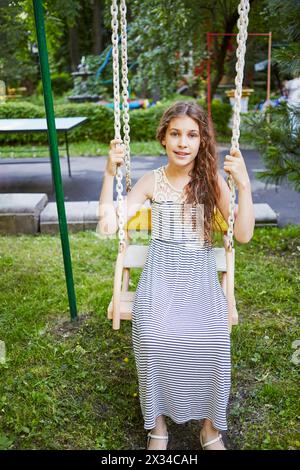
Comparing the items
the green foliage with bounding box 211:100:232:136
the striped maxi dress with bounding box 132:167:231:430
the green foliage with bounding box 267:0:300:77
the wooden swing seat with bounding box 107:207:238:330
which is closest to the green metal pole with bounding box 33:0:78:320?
the wooden swing seat with bounding box 107:207:238:330

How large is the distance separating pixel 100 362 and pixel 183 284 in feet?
2.67

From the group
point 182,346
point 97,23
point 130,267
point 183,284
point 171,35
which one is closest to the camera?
point 182,346

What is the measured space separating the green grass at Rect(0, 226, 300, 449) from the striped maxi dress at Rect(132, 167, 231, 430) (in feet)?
0.92

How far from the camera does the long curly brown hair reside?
2.13 meters

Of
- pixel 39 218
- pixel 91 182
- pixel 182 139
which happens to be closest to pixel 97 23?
pixel 91 182

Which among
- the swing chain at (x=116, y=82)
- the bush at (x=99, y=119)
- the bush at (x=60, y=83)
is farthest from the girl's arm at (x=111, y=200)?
the bush at (x=60, y=83)

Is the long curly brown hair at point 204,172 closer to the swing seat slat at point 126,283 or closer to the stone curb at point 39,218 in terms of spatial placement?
the swing seat slat at point 126,283

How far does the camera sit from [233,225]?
83.2 inches

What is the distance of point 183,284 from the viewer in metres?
2.01

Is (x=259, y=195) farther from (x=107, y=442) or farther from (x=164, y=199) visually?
(x=107, y=442)

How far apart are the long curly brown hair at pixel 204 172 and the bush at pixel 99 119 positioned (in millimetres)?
7791

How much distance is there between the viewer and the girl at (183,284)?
180 cm

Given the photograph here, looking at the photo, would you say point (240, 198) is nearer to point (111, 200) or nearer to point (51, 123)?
point (111, 200)

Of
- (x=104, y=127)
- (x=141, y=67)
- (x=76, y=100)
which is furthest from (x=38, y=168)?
(x=76, y=100)
